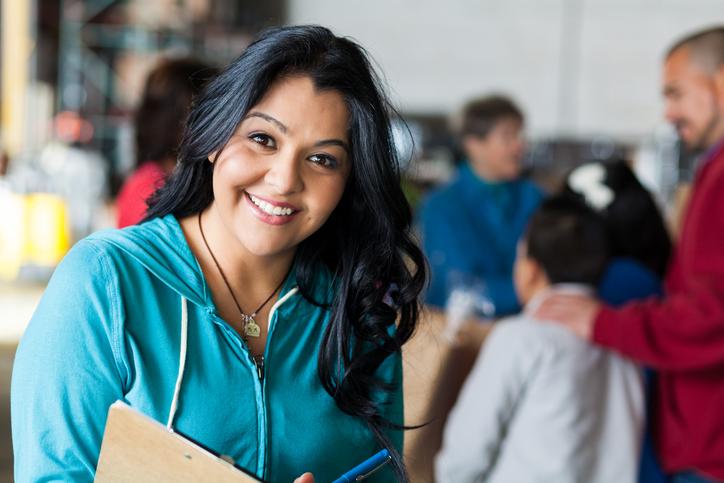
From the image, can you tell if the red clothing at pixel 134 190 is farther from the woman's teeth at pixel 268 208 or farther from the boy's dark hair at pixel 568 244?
the woman's teeth at pixel 268 208

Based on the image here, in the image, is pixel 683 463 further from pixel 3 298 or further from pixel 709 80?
pixel 3 298

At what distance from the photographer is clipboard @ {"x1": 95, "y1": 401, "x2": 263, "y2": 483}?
114 cm

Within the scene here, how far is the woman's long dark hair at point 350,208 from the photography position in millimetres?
1399

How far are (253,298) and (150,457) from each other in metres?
0.38

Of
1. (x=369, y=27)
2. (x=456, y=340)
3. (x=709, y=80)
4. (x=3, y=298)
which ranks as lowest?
(x=3, y=298)

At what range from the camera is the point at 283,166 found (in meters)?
1.37

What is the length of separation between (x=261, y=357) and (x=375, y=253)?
0.86 ft

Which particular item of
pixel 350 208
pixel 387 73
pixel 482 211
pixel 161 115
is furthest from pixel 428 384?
pixel 387 73

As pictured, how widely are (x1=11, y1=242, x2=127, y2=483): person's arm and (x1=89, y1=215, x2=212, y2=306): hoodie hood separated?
6 cm

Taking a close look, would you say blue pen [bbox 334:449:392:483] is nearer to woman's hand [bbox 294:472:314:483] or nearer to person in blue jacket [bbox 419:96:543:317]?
woman's hand [bbox 294:472:314:483]

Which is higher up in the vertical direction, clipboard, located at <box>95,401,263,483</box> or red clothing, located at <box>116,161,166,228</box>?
red clothing, located at <box>116,161,166,228</box>

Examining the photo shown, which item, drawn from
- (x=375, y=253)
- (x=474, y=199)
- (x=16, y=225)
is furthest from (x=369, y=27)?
(x=375, y=253)

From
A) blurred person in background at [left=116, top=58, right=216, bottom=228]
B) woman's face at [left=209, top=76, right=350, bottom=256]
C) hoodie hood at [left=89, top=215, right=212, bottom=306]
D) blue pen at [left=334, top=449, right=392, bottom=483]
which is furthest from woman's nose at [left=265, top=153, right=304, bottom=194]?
blurred person in background at [left=116, top=58, right=216, bottom=228]

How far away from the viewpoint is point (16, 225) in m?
8.87
